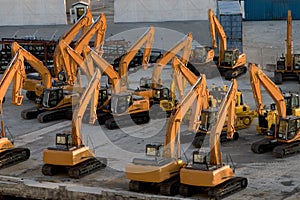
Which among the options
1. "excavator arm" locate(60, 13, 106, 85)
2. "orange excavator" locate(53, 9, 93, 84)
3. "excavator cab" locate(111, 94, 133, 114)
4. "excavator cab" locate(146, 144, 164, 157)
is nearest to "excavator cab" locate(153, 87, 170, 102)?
"excavator cab" locate(111, 94, 133, 114)

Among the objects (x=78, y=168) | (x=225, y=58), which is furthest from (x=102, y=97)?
(x=225, y=58)

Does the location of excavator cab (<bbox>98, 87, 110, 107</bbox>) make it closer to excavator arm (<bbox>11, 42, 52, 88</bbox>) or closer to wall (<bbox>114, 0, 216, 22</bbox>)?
excavator arm (<bbox>11, 42, 52, 88</bbox>)

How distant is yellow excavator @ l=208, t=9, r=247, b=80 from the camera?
5503 cm

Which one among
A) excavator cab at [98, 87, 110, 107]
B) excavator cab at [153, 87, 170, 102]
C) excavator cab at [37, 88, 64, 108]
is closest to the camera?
excavator cab at [98, 87, 110, 107]

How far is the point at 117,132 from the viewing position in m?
43.8

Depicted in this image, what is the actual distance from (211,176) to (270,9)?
123 ft

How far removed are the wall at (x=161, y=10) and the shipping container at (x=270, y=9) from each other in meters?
3.89

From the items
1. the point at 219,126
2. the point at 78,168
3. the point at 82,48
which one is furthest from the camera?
the point at 82,48

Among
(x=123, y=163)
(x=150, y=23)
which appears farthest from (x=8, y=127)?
(x=150, y=23)

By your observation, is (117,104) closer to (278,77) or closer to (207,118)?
(207,118)

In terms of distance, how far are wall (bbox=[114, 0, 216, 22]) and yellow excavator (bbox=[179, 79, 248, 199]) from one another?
3329 centimetres

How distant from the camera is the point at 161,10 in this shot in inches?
2648

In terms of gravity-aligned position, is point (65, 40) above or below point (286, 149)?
above

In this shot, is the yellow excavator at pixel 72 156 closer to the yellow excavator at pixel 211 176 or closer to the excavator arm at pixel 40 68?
the yellow excavator at pixel 211 176
